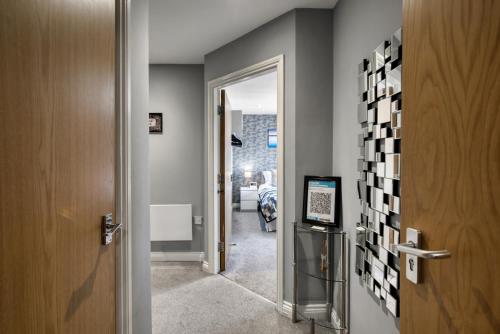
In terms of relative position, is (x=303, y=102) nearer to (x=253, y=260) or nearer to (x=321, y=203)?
(x=321, y=203)

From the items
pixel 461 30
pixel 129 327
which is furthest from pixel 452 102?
pixel 129 327

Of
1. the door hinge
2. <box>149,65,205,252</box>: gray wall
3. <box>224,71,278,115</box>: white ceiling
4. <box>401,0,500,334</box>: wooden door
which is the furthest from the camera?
<box>224,71,278,115</box>: white ceiling

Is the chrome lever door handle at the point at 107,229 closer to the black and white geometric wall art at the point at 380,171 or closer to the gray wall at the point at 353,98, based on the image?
the black and white geometric wall art at the point at 380,171

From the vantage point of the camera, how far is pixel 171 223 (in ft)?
12.3

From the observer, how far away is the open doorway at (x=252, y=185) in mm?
3453

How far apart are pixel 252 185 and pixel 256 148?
1.03m

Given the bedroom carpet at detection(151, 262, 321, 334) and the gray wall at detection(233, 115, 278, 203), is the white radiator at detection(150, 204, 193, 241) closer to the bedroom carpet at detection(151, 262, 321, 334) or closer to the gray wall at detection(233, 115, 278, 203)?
the bedroom carpet at detection(151, 262, 321, 334)

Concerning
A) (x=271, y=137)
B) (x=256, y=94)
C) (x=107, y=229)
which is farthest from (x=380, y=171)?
(x=271, y=137)

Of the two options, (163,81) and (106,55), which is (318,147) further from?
(163,81)

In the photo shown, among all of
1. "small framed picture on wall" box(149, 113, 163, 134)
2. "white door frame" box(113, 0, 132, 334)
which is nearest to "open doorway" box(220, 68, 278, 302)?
"small framed picture on wall" box(149, 113, 163, 134)

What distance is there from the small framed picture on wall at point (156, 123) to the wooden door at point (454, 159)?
128 inches

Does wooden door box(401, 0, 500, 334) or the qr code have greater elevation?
wooden door box(401, 0, 500, 334)

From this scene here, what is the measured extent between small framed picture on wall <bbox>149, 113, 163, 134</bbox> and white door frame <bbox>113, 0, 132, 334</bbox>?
2.46m

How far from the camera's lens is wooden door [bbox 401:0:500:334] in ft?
2.01
